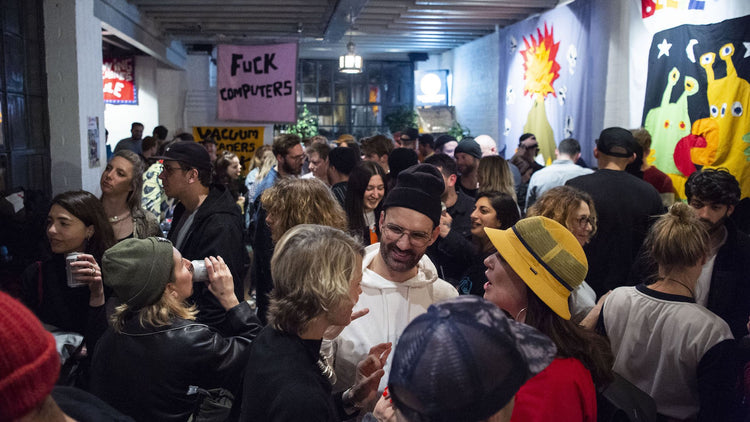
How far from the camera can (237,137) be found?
1027 centimetres

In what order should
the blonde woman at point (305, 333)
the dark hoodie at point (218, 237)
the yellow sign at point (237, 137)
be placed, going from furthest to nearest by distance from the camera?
1. the yellow sign at point (237, 137)
2. the dark hoodie at point (218, 237)
3. the blonde woman at point (305, 333)

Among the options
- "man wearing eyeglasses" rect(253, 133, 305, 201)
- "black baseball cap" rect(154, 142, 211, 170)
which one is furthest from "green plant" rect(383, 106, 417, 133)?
"black baseball cap" rect(154, 142, 211, 170)

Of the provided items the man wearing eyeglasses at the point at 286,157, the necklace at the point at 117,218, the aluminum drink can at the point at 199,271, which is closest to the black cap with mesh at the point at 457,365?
the aluminum drink can at the point at 199,271

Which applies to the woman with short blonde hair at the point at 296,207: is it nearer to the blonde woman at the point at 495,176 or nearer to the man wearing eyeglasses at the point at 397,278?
the man wearing eyeglasses at the point at 397,278

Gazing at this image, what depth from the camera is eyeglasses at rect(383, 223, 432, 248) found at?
7.64 feet

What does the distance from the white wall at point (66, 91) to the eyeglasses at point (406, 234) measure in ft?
14.0

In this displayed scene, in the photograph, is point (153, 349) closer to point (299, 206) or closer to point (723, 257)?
point (299, 206)

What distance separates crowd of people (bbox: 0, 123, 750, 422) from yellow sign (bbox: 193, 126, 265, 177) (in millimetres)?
6355

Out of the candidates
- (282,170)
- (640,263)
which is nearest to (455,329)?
(640,263)

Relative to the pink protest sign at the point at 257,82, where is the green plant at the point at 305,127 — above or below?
below

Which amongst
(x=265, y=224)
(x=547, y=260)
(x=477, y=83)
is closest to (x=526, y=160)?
(x=265, y=224)

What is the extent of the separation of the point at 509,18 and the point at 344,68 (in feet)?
10.3

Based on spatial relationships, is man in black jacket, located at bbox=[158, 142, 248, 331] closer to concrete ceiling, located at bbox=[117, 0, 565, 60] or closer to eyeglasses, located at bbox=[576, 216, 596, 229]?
eyeglasses, located at bbox=[576, 216, 596, 229]

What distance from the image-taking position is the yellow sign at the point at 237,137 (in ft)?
33.1
